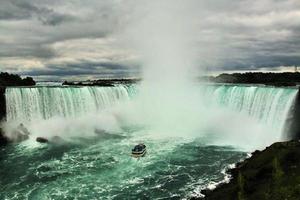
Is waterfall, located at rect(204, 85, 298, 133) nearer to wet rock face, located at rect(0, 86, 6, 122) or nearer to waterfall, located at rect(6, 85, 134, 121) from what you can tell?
waterfall, located at rect(6, 85, 134, 121)

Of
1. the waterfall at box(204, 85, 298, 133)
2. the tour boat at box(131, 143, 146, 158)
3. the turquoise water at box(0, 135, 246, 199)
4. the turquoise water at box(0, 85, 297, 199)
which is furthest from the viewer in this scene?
the waterfall at box(204, 85, 298, 133)

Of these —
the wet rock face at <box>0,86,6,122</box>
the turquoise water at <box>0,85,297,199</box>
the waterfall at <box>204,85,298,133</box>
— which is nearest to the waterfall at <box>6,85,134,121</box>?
the turquoise water at <box>0,85,297,199</box>

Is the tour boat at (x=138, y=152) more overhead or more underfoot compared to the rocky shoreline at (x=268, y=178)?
more underfoot

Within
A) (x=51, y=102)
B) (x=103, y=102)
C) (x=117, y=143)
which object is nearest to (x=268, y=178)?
(x=117, y=143)

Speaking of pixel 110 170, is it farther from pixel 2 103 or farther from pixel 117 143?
pixel 2 103

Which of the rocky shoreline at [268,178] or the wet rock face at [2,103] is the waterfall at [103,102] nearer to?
the wet rock face at [2,103]

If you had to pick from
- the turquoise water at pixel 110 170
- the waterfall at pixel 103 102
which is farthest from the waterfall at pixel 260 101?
the turquoise water at pixel 110 170

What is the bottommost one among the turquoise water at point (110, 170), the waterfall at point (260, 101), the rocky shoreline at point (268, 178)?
the turquoise water at point (110, 170)
